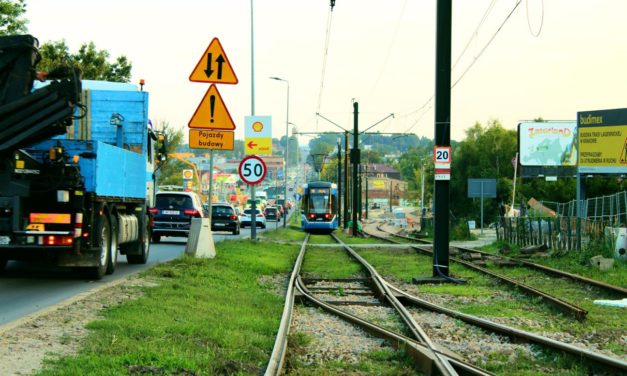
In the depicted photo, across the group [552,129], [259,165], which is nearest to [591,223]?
[259,165]

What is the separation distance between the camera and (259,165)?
23.6 meters

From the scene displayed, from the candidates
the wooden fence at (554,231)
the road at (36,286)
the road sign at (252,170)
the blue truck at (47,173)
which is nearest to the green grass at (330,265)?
the road sign at (252,170)

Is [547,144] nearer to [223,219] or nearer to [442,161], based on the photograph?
[223,219]

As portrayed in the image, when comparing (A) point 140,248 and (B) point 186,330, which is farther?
(A) point 140,248

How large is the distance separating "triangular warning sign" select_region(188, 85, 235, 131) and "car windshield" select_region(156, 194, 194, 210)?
13.0 metres

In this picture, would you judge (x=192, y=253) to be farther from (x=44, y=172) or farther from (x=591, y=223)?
(x=591, y=223)

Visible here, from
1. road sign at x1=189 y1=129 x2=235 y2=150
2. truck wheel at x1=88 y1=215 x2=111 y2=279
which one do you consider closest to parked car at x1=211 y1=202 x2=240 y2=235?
road sign at x1=189 y1=129 x2=235 y2=150

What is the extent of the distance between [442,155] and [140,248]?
7.59m

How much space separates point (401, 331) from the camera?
991 centimetres

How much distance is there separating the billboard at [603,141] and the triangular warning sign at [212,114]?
22.1 meters

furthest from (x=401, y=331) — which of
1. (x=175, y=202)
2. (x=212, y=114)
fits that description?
(x=175, y=202)

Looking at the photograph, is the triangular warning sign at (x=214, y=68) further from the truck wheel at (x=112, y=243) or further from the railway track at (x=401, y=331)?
the railway track at (x=401, y=331)

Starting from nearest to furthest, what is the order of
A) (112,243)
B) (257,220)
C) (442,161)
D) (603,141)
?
(112,243) < (442,161) < (603,141) < (257,220)

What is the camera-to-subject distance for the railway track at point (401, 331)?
23.7 feet
